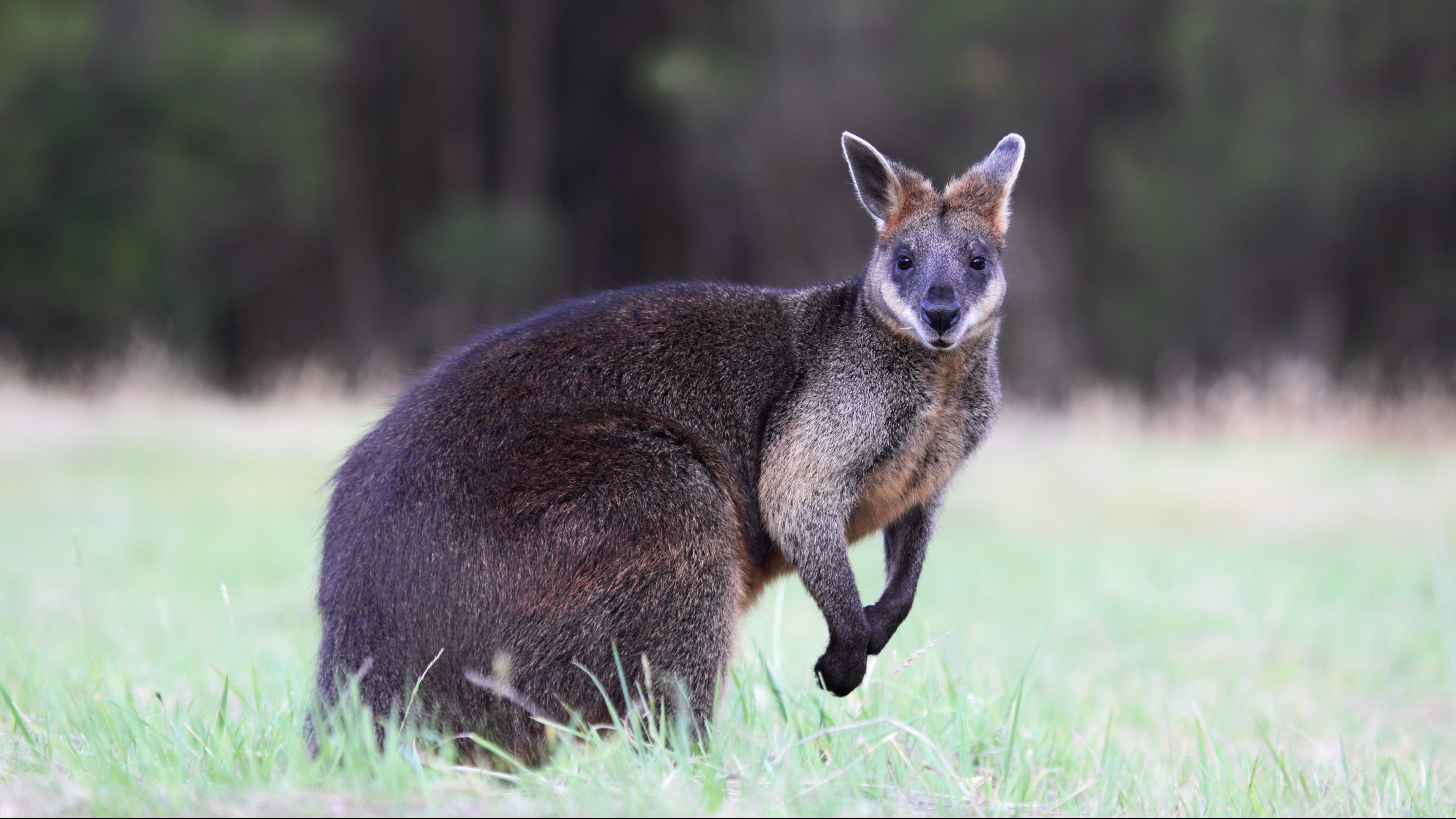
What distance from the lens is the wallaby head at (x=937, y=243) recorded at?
3.76 metres

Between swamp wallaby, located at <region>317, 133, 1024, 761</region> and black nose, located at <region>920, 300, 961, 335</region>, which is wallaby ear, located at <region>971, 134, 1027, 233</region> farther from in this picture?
black nose, located at <region>920, 300, 961, 335</region>

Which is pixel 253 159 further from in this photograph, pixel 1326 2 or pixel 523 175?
pixel 1326 2

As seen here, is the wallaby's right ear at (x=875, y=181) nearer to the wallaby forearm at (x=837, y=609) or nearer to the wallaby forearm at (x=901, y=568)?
the wallaby forearm at (x=901, y=568)

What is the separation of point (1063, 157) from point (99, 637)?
17158mm

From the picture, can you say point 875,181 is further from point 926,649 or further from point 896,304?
point 926,649

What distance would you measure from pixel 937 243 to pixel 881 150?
15792 millimetres

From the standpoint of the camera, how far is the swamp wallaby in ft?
10.4

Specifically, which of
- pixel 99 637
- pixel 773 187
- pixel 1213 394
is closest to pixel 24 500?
pixel 99 637

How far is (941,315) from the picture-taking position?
3.67 meters

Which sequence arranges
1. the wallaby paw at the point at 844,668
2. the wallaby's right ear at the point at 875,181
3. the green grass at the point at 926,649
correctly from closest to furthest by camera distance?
the green grass at the point at 926,649
the wallaby paw at the point at 844,668
the wallaby's right ear at the point at 875,181

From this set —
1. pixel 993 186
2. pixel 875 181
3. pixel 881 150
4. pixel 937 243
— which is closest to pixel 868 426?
pixel 937 243

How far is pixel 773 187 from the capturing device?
20078 mm

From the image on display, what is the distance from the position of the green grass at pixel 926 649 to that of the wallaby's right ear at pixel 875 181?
125 cm

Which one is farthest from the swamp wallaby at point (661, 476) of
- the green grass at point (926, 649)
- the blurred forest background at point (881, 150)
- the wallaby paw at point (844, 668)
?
the blurred forest background at point (881, 150)
